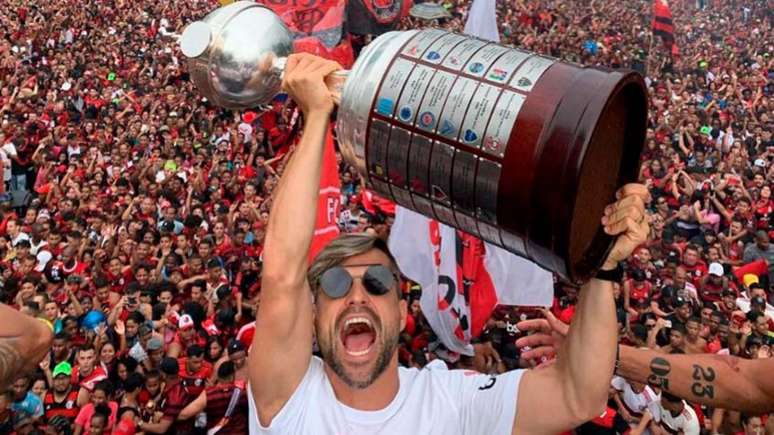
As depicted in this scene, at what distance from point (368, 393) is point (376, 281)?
338mm

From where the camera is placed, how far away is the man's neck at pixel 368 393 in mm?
2131

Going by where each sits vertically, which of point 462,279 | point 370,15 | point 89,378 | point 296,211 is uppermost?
point 296,211

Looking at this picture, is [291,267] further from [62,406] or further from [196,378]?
[62,406]

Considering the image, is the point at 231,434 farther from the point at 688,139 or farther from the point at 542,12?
the point at 542,12

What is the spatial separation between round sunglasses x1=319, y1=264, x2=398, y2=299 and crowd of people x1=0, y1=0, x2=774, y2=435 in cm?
100

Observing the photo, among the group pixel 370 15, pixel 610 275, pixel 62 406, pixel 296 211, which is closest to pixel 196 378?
pixel 62 406

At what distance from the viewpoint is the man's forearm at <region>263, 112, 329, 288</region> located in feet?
6.37

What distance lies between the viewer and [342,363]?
6.75 ft

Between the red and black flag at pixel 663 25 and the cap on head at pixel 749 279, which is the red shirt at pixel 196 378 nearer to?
the cap on head at pixel 749 279

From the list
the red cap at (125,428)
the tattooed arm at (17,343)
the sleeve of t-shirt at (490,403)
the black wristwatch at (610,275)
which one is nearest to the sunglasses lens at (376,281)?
the sleeve of t-shirt at (490,403)

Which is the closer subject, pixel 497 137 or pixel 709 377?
pixel 497 137

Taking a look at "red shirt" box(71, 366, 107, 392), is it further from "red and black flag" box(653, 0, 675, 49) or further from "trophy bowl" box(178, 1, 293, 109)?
"red and black flag" box(653, 0, 675, 49)

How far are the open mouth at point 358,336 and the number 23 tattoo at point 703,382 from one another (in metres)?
1.41

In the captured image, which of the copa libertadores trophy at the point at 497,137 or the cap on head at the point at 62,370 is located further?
the cap on head at the point at 62,370
